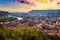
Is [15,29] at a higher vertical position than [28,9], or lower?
lower

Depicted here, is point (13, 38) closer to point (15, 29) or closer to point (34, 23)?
point (15, 29)

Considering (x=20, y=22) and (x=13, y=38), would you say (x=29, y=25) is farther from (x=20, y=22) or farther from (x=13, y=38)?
(x=13, y=38)

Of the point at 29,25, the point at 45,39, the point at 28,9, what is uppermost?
the point at 28,9

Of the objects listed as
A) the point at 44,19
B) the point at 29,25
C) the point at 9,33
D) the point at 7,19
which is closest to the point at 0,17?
the point at 7,19

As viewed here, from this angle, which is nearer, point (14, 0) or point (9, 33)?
point (9, 33)

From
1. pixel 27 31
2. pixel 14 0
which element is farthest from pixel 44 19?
pixel 14 0

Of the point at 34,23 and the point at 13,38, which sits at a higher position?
the point at 34,23

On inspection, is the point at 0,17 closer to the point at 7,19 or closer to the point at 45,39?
the point at 7,19

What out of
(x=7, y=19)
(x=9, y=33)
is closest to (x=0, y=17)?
(x=7, y=19)

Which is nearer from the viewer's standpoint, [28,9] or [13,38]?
[13,38]
